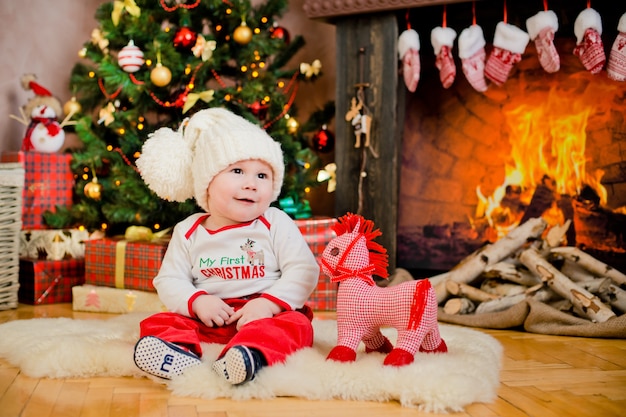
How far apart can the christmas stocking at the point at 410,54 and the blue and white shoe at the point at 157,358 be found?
1612 millimetres

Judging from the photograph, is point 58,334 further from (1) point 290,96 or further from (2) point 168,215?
(1) point 290,96

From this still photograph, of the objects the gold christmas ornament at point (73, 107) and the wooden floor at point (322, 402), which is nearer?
the wooden floor at point (322, 402)

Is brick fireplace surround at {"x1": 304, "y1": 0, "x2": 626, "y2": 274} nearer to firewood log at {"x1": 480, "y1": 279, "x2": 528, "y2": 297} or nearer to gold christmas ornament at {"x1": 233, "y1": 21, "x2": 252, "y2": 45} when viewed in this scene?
gold christmas ornament at {"x1": 233, "y1": 21, "x2": 252, "y2": 45}

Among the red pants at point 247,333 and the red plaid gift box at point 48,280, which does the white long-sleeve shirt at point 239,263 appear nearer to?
the red pants at point 247,333

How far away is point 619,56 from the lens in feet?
7.66

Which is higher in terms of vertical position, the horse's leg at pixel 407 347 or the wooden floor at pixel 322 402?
the horse's leg at pixel 407 347

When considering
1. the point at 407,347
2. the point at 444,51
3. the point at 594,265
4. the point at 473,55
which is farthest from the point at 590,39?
the point at 407,347

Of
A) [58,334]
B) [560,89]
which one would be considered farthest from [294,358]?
[560,89]

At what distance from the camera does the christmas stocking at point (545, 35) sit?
2.40 meters

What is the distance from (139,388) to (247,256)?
1.41ft

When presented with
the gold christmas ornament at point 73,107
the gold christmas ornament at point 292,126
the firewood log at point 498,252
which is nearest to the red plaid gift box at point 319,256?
the firewood log at point 498,252

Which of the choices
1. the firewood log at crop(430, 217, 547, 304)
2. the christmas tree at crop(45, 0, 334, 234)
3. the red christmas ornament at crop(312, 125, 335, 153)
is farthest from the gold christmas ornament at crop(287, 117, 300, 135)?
the firewood log at crop(430, 217, 547, 304)

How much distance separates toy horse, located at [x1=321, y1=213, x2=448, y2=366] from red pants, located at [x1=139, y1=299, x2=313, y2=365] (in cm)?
11

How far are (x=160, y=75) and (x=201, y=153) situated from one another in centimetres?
95
